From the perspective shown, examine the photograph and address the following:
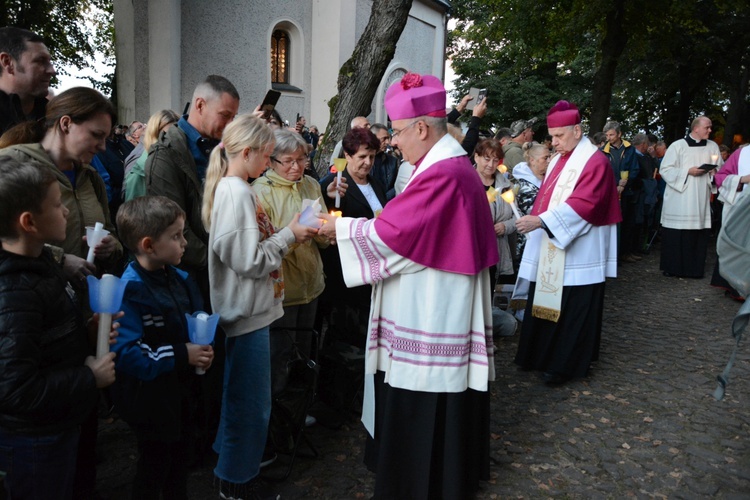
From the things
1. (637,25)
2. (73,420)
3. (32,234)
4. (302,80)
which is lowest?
(73,420)

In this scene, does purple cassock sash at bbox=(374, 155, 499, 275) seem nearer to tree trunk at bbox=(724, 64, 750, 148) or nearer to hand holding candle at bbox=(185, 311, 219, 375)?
hand holding candle at bbox=(185, 311, 219, 375)

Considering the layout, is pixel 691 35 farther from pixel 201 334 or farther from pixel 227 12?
pixel 201 334

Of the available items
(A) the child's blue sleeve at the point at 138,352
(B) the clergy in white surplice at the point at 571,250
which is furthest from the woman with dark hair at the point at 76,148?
(B) the clergy in white surplice at the point at 571,250

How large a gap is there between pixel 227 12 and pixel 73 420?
1432 centimetres

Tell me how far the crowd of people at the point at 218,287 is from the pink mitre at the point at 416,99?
0.03ft

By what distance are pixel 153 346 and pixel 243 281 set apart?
1.88ft

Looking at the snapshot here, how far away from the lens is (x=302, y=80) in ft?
56.5

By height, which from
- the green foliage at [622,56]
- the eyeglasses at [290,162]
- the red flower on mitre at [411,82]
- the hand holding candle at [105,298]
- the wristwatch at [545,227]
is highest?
the green foliage at [622,56]

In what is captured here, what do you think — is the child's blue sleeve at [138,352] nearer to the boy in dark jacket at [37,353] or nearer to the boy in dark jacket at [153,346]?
the boy in dark jacket at [153,346]

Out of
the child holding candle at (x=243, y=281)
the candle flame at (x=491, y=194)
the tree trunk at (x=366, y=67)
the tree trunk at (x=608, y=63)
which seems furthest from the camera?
the tree trunk at (x=608, y=63)

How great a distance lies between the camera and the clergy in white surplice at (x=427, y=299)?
3.08 meters

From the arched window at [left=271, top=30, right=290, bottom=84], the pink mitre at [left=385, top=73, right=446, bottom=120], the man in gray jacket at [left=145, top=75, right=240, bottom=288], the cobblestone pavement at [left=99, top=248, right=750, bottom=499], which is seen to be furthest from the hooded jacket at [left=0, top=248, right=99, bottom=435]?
the arched window at [left=271, top=30, right=290, bottom=84]

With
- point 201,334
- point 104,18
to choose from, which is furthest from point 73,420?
point 104,18

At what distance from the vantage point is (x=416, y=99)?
319 centimetres
